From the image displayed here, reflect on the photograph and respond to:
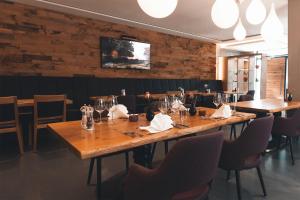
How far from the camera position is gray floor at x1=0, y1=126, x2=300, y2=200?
83.6 inches

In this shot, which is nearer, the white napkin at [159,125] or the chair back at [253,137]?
the white napkin at [159,125]

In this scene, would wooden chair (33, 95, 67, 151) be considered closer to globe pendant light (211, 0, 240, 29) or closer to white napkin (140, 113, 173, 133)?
white napkin (140, 113, 173, 133)

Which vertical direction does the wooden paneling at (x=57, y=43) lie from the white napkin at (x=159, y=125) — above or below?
above

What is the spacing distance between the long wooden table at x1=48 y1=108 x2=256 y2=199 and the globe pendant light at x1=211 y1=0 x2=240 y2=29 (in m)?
1.28

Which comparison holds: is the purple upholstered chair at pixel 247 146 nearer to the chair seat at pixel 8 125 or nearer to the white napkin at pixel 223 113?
the white napkin at pixel 223 113

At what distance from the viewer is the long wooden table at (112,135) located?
1202 mm

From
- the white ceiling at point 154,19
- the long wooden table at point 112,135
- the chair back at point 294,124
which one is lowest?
the chair back at point 294,124

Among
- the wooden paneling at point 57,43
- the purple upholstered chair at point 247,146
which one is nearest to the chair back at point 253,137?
the purple upholstered chair at point 247,146

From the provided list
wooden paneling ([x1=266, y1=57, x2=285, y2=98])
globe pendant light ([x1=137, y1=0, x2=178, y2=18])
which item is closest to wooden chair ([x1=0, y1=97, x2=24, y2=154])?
globe pendant light ([x1=137, y1=0, x2=178, y2=18])

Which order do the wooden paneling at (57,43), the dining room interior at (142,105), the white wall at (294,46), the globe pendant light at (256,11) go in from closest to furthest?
1. the dining room interior at (142,105)
2. the globe pendant light at (256,11)
3. the white wall at (294,46)
4. the wooden paneling at (57,43)

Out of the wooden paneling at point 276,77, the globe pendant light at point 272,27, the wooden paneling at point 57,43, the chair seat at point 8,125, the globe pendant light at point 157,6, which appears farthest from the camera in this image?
the wooden paneling at point 276,77

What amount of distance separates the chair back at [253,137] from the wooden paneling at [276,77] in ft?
31.4

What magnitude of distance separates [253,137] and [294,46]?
10.8ft

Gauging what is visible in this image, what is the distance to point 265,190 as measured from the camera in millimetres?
2129
